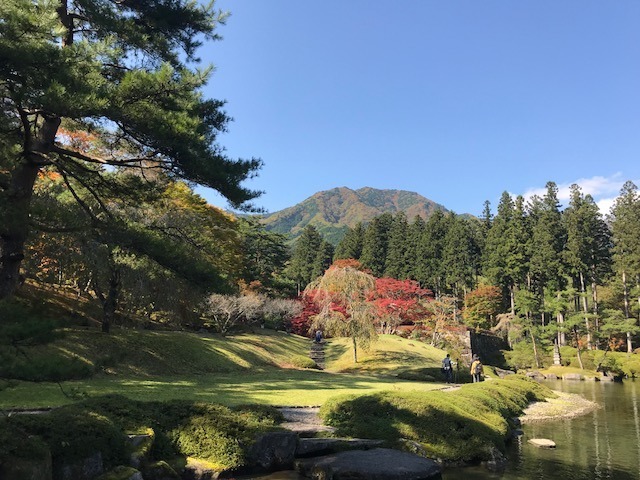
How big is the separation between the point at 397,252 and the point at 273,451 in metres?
52.8

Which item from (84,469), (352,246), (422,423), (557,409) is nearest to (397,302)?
(557,409)

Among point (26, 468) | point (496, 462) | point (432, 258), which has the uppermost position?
point (432, 258)

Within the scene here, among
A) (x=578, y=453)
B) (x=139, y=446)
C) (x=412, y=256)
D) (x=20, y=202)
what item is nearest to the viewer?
(x=139, y=446)

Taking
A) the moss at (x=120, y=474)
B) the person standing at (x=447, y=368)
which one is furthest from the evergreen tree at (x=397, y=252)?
the moss at (x=120, y=474)

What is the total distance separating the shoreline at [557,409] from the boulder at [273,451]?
1080 centimetres

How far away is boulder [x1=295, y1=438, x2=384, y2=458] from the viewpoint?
855 centimetres

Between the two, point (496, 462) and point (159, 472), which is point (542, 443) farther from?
point (159, 472)

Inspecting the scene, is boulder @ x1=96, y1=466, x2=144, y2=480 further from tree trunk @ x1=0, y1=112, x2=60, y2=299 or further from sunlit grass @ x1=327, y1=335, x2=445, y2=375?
sunlit grass @ x1=327, y1=335, x2=445, y2=375

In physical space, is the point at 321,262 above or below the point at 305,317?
above

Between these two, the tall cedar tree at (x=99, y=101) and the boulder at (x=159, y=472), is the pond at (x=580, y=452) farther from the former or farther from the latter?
the tall cedar tree at (x=99, y=101)

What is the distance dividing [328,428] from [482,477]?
3.34 metres

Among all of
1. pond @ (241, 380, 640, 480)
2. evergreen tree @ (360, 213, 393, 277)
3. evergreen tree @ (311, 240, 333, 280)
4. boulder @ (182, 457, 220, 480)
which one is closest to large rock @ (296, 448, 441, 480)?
pond @ (241, 380, 640, 480)

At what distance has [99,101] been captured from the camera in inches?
307

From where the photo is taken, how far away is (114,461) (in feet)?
20.4
